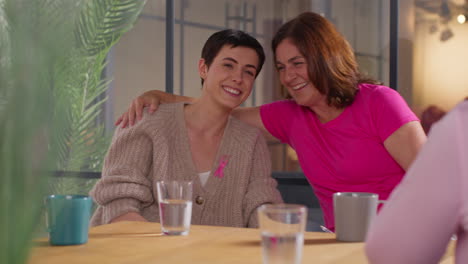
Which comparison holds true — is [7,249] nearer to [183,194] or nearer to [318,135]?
[183,194]

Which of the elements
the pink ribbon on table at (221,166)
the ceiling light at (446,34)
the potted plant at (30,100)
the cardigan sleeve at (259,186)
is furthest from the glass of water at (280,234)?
the ceiling light at (446,34)

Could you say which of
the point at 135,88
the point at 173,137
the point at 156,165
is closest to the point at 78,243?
the point at 156,165

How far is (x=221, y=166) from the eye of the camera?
2002mm

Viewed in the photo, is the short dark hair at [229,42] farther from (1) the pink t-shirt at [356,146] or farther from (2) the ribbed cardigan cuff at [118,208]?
(2) the ribbed cardigan cuff at [118,208]

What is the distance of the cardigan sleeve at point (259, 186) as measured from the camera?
1.89 metres

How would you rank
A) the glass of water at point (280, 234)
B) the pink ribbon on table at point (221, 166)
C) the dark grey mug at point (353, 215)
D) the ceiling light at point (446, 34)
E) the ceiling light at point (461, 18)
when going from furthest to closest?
the ceiling light at point (446, 34) < the ceiling light at point (461, 18) < the pink ribbon on table at point (221, 166) < the dark grey mug at point (353, 215) < the glass of water at point (280, 234)

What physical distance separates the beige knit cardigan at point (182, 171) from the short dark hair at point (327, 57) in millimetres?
318

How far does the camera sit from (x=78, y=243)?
3.78ft

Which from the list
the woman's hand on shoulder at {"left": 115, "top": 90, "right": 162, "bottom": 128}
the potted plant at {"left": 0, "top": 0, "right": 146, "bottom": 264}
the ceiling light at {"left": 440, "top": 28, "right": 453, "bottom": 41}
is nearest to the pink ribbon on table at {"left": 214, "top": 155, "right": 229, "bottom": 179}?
the woman's hand on shoulder at {"left": 115, "top": 90, "right": 162, "bottom": 128}

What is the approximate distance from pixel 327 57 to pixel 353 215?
1.01 meters

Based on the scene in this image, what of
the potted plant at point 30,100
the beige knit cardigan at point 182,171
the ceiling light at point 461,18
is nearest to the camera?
the potted plant at point 30,100

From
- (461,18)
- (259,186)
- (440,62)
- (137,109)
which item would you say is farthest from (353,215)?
(440,62)

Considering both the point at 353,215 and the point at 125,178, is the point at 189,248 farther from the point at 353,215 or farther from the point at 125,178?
the point at 125,178

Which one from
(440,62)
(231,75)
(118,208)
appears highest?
(440,62)
